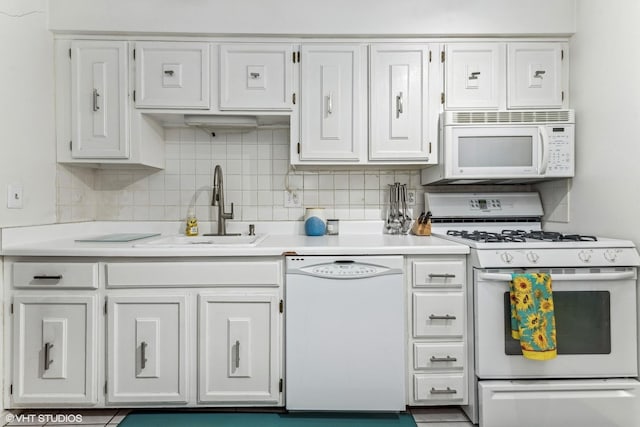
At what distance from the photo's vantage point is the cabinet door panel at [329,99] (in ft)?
7.21

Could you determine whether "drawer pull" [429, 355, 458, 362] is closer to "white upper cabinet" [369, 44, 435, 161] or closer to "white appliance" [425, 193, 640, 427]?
"white appliance" [425, 193, 640, 427]

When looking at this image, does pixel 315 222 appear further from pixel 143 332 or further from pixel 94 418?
pixel 94 418

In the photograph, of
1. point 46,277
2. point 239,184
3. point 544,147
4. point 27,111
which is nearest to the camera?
point 46,277

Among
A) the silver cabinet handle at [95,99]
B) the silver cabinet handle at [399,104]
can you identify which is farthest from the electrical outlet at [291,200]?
the silver cabinet handle at [95,99]

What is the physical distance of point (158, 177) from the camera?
2529 mm

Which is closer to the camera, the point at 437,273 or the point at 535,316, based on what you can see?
the point at 535,316

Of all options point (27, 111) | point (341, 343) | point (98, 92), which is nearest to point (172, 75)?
point (98, 92)

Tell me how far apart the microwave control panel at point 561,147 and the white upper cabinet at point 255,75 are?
5.04 ft

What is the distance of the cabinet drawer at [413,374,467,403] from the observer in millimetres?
1868

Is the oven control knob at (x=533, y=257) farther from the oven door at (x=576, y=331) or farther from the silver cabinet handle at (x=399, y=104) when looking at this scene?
the silver cabinet handle at (x=399, y=104)

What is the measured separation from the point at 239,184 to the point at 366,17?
4.28 ft

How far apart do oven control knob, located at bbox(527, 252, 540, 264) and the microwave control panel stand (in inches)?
25.8

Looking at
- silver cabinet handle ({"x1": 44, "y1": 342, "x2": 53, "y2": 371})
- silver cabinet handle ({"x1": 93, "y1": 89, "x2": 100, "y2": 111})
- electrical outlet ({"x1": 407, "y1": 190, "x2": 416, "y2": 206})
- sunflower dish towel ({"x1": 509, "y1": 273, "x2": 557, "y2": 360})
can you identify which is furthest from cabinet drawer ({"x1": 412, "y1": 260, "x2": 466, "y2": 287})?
silver cabinet handle ({"x1": 93, "y1": 89, "x2": 100, "y2": 111})

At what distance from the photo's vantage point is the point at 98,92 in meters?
2.15
